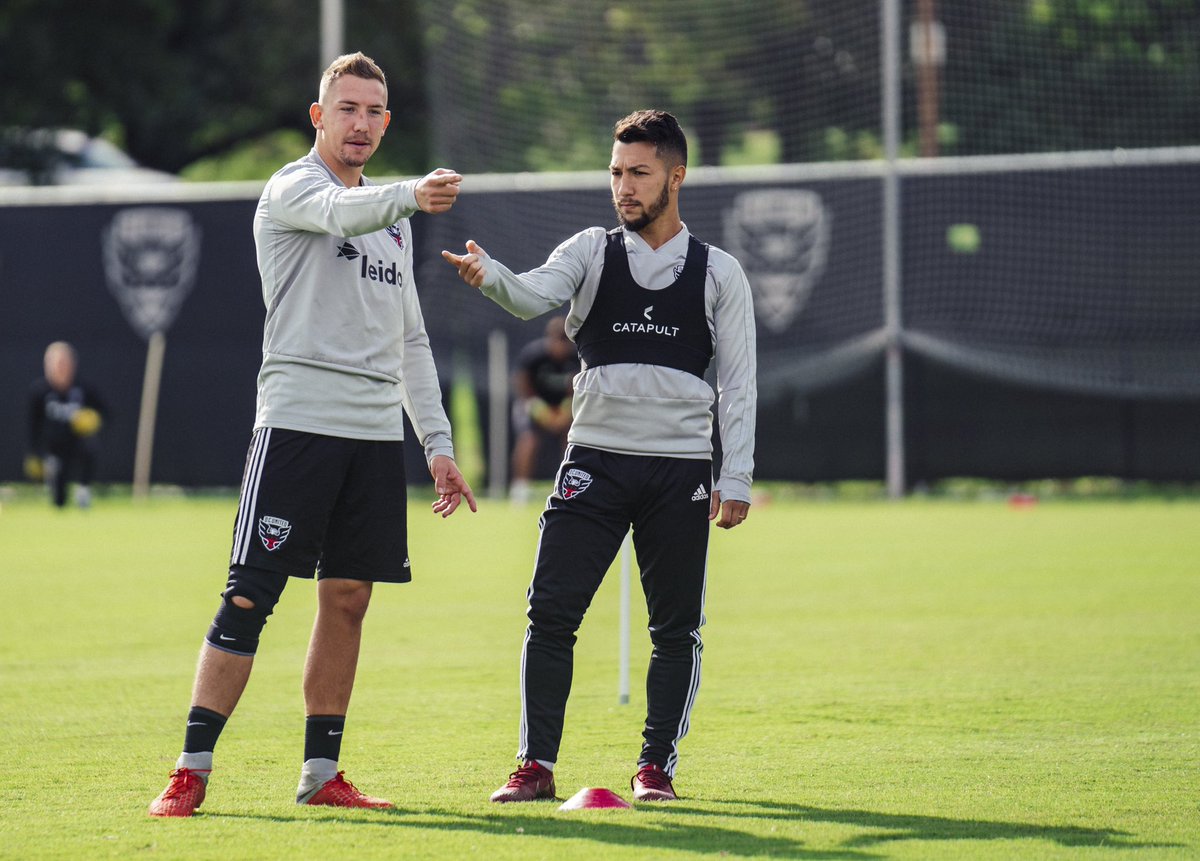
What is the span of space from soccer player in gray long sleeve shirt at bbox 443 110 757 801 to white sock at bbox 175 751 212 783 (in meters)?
0.87

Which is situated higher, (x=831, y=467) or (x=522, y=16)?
(x=522, y=16)

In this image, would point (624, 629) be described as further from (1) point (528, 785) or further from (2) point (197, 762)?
A: (2) point (197, 762)

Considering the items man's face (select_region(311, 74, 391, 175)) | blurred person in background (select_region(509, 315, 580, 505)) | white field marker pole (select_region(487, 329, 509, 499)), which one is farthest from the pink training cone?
white field marker pole (select_region(487, 329, 509, 499))

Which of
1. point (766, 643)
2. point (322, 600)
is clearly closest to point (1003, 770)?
point (322, 600)

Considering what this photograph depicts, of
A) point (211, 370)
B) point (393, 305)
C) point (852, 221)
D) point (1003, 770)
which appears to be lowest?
point (1003, 770)

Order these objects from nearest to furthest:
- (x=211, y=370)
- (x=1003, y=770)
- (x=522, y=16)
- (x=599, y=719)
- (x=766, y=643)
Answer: (x=1003, y=770) → (x=599, y=719) → (x=766, y=643) → (x=211, y=370) → (x=522, y=16)

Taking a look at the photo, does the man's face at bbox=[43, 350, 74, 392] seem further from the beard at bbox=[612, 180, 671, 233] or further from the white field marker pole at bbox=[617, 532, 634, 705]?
the beard at bbox=[612, 180, 671, 233]

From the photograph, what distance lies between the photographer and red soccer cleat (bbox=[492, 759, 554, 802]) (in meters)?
5.18

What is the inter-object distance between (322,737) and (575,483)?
3.43 ft

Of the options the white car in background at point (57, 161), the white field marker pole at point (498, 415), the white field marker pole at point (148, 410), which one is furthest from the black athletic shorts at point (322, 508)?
the white car in background at point (57, 161)

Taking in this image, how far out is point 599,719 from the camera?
6789 millimetres

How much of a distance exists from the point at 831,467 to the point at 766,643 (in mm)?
12146

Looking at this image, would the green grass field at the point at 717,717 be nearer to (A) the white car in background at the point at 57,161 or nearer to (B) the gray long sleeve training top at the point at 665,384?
(B) the gray long sleeve training top at the point at 665,384

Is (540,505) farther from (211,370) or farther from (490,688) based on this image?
(490,688)
